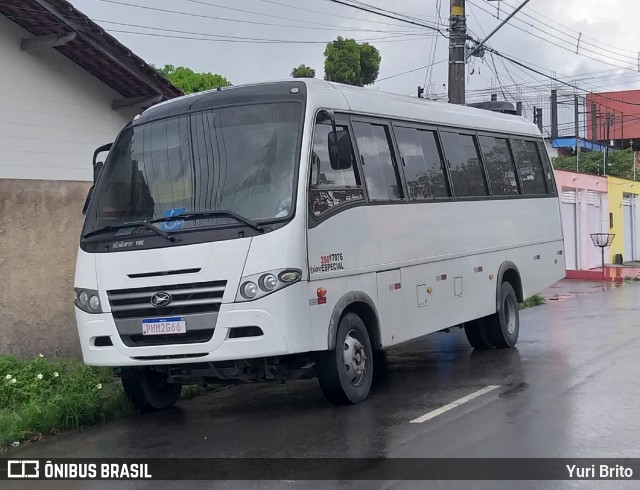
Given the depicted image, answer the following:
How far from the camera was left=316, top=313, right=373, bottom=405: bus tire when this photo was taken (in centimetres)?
830

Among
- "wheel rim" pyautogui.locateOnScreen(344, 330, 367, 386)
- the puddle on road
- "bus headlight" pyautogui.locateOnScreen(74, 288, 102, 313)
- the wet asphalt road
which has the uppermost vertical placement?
"bus headlight" pyautogui.locateOnScreen(74, 288, 102, 313)

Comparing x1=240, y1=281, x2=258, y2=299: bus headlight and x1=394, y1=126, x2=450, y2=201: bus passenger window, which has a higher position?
x1=394, y1=126, x2=450, y2=201: bus passenger window

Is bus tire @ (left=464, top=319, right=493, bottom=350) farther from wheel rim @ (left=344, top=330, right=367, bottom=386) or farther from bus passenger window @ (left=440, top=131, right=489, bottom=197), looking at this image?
wheel rim @ (left=344, top=330, right=367, bottom=386)

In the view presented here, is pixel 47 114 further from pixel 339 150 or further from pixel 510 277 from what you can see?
pixel 510 277

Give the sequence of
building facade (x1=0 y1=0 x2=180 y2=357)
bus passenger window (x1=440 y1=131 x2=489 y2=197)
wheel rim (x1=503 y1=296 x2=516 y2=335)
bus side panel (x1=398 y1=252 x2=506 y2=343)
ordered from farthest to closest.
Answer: wheel rim (x1=503 y1=296 x2=516 y2=335) → bus passenger window (x1=440 y1=131 x2=489 y2=197) → building facade (x1=0 y1=0 x2=180 y2=357) → bus side panel (x1=398 y1=252 x2=506 y2=343)

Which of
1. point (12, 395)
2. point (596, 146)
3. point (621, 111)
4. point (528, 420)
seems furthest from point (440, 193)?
point (621, 111)

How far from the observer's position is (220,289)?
25.3ft

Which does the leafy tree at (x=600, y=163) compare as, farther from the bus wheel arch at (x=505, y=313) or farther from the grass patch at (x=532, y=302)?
the bus wheel arch at (x=505, y=313)

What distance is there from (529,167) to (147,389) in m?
7.38

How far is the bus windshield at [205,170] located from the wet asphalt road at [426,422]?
6.22ft

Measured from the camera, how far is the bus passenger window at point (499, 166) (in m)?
12.5

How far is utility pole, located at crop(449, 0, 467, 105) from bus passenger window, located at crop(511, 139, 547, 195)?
5.30 meters

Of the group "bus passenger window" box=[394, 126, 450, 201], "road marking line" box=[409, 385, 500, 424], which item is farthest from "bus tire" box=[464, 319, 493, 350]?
"road marking line" box=[409, 385, 500, 424]

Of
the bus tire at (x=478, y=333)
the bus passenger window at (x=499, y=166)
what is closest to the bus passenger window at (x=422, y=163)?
the bus passenger window at (x=499, y=166)
